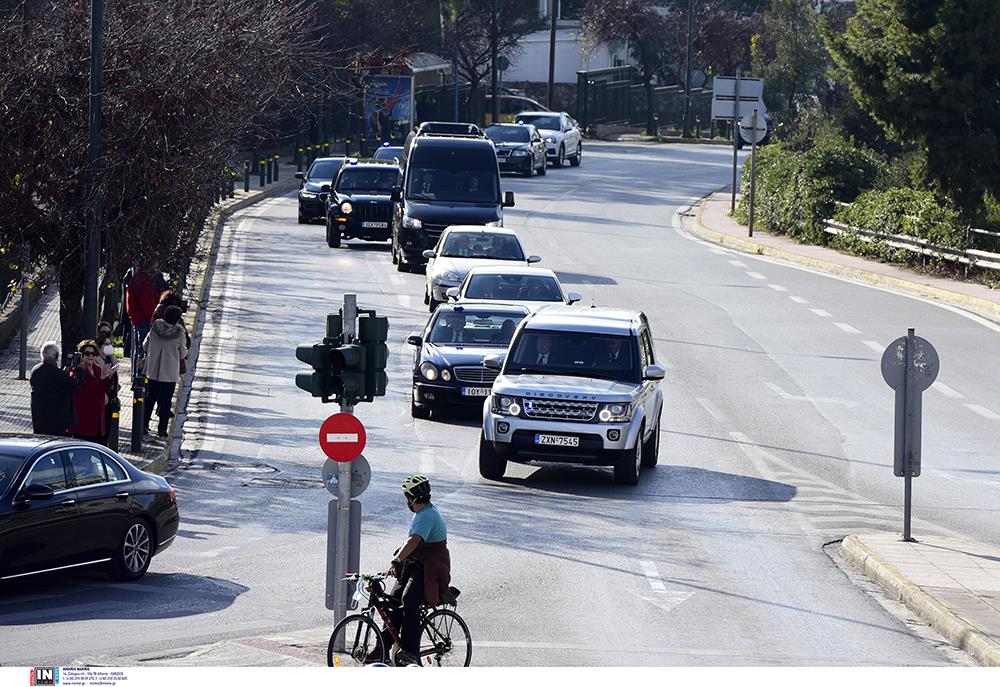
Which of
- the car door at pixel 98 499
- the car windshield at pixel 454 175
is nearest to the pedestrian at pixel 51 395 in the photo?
the car door at pixel 98 499

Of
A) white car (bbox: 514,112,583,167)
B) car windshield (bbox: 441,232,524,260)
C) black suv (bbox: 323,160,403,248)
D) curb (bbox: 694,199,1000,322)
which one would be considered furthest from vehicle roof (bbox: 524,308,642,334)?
white car (bbox: 514,112,583,167)

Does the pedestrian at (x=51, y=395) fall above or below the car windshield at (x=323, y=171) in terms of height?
below

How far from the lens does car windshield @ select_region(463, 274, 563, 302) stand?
26.7 metres

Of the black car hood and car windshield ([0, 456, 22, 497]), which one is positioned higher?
the black car hood

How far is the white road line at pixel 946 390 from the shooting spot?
25141mm

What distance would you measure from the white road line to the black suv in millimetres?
17484

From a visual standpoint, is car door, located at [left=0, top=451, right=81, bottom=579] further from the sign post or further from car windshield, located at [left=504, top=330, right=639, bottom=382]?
the sign post

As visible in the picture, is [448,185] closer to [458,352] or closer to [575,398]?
[458,352]

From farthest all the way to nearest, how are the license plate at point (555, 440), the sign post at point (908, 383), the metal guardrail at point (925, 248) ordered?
the metal guardrail at point (925, 248), the license plate at point (555, 440), the sign post at point (908, 383)

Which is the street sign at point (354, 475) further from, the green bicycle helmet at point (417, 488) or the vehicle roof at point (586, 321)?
the vehicle roof at point (586, 321)

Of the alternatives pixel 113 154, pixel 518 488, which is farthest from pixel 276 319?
pixel 518 488

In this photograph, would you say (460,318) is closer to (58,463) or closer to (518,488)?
(518,488)

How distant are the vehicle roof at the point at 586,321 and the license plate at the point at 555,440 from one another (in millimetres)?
1699

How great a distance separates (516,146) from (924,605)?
4877cm
